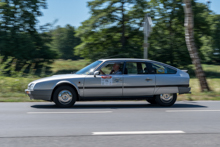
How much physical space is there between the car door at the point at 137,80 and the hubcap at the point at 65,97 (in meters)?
1.63

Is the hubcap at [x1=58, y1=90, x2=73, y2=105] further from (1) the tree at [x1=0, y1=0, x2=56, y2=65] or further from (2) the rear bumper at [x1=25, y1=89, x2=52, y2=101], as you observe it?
(1) the tree at [x1=0, y1=0, x2=56, y2=65]

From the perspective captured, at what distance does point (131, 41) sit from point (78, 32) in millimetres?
5006

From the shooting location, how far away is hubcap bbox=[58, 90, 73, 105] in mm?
9273

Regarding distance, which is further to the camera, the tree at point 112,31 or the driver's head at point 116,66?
the tree at point 112,31

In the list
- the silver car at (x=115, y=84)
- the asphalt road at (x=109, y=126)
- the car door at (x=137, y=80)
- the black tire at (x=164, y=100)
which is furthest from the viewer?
the black tire at (x=164, y=100)

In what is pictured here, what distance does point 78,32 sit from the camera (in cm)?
2931

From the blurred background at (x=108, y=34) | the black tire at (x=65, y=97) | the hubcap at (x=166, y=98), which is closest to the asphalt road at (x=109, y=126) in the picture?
the black tire at (x=65, y=97)

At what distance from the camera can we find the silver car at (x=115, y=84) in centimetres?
926

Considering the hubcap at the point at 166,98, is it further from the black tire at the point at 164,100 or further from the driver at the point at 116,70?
the driver at the point at 116,70

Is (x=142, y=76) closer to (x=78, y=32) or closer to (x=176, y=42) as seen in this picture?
(x=78, y=32)

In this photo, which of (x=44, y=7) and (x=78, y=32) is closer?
(x=78, y=32)

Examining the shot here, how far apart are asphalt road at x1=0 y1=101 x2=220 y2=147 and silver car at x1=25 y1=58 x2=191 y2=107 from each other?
399mm

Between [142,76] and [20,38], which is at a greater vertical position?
[20,38]

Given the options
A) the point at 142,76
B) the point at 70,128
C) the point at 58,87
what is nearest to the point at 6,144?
the point at 70,128
